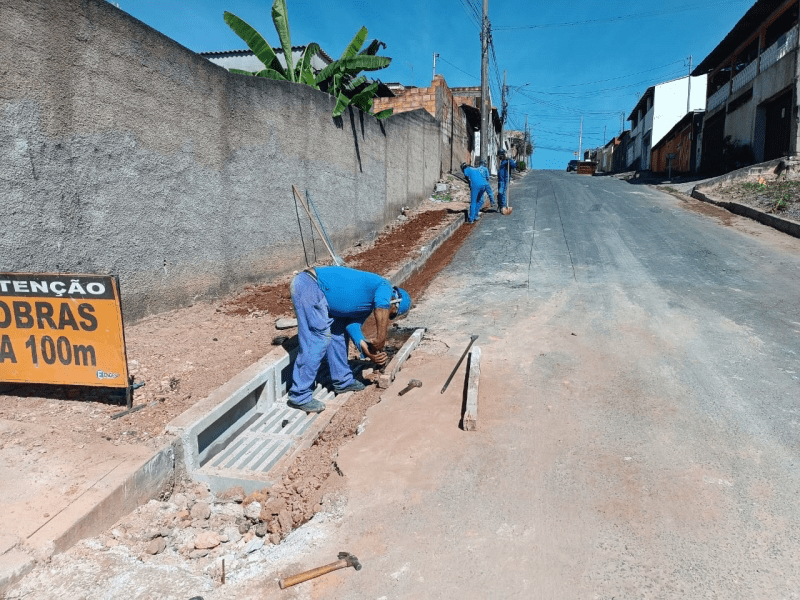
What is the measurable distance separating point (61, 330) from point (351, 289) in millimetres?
2282

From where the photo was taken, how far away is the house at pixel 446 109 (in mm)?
20625

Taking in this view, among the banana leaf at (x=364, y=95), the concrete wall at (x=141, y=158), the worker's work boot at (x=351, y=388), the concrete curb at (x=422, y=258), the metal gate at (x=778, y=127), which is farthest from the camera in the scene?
the metal gate at (x=778, y=127)

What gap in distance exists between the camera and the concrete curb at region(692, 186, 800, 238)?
10.5 m

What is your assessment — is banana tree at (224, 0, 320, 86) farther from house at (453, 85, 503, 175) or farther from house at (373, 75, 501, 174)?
house at (453, 85, 503, 175)

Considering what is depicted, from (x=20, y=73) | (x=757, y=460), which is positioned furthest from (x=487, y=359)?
(x=20, y=73)

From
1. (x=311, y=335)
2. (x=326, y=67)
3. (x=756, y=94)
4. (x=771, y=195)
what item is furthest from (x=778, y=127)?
(x=311, y=335)

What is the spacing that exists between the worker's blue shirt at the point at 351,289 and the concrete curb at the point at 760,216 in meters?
9.32

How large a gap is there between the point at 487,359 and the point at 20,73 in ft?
15.9

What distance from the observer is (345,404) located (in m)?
5.27

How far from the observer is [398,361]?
549 cm

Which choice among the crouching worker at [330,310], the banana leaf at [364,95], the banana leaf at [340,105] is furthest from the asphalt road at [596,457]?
the banana leaf at [364,95]

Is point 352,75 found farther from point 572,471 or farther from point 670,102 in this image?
point 670,102

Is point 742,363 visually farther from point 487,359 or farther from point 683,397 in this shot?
point 487,359

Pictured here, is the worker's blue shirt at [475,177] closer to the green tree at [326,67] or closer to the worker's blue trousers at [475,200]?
the worker's blue trousers at [475,200]
